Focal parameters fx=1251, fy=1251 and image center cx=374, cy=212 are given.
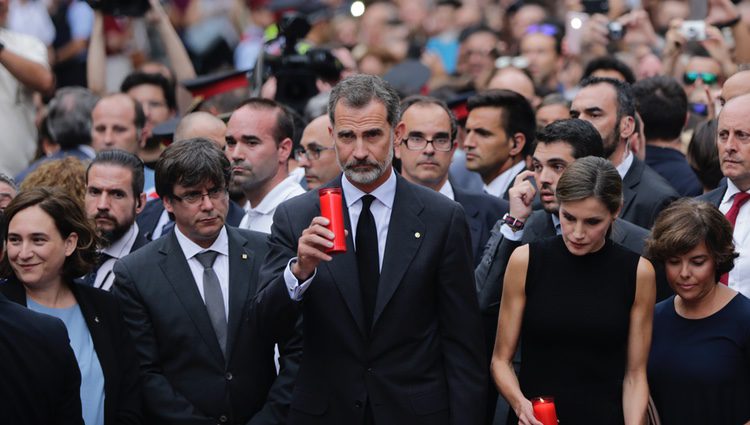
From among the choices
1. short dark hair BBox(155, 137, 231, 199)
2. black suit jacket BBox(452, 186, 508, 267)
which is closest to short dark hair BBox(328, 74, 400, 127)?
short dark hair BBox(155, 137, 231, 199)

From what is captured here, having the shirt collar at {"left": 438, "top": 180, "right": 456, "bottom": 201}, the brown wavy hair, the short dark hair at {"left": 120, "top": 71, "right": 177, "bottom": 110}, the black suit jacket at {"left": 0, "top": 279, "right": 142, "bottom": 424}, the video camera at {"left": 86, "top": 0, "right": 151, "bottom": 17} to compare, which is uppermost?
the video camera at {"left": 86, "top": 0, "right": 151, "bottom": 17}

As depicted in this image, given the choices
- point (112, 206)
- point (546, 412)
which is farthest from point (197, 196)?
point (546, 412)

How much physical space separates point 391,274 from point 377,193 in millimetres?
364

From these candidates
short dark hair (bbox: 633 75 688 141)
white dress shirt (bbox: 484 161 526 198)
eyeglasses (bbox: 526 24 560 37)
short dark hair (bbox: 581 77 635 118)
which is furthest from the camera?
eyeglasses (bbox: 526 24 560 37)

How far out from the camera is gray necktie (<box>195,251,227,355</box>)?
19.5 feet

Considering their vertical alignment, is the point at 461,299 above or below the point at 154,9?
below

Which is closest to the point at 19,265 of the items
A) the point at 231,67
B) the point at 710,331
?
the point at 710,331

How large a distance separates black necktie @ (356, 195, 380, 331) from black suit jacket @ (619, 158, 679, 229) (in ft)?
6.06

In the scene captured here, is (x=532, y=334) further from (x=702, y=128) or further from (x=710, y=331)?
(x=702, y=128)

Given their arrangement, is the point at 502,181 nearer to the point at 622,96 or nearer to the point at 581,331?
the point at 622,96

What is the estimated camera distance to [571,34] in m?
10.5

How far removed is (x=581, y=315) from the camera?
17.9 ft

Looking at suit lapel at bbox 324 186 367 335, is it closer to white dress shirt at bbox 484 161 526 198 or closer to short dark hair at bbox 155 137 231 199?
short dark hair at bbox 155 137 231 199

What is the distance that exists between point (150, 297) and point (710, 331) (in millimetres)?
2572
